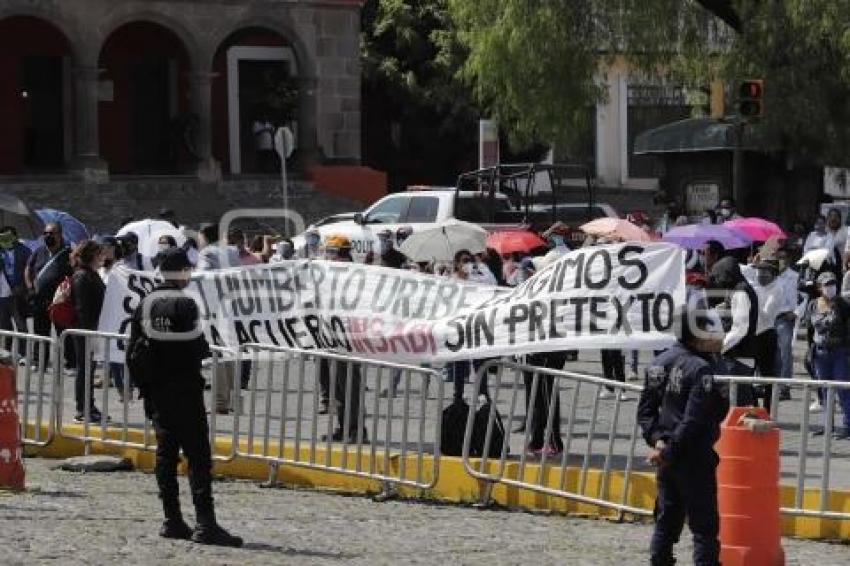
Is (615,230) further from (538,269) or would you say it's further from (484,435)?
(484,435)

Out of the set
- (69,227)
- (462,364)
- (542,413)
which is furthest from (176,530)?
(69,227)

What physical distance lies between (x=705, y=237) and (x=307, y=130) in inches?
861

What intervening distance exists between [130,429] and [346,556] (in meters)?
4.32

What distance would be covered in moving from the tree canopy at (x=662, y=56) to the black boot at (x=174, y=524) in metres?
16.5

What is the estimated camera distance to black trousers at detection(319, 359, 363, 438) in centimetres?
1459

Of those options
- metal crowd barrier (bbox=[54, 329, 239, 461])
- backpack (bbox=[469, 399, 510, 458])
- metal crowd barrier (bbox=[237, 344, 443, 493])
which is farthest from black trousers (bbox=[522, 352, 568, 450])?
metal crowd barrier (bbox=[54, 329, 239, 461])

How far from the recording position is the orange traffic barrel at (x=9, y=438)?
46.0 ft

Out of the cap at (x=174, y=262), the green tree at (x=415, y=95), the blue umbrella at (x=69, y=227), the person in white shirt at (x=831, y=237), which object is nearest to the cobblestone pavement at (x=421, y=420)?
the cap at (x=174, y=262)

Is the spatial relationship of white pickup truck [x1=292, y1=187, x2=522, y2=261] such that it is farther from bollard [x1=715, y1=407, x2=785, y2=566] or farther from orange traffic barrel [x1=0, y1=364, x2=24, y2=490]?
bollard [x1=715, y1=407, x2=785, y2=566]

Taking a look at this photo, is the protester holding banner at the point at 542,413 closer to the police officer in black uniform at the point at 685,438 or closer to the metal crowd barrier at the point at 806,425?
the metal crowd barrier at the point at 806,425

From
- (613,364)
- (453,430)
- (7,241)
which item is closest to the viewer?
(453,430)

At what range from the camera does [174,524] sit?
12.1 meters

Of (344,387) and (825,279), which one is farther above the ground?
(825,279)

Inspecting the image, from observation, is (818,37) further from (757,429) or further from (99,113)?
(99,113)
